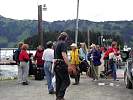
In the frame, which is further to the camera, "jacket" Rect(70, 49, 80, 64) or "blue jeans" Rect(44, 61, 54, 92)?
"jacket" Rect(70, 49, 80, 64)

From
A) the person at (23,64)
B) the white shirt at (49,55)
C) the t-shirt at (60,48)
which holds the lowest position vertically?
the person at (23,64)

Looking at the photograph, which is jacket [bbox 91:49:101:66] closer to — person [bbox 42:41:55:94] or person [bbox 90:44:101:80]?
person [bbox 90:44:101:80]

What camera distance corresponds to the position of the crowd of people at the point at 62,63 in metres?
12.8

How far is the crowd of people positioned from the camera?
505 inches

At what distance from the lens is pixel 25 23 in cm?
10388

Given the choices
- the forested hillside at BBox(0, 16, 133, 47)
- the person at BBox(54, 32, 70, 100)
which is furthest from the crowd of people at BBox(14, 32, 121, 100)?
the forested hillside at BBox(0, 16, 133, 47)

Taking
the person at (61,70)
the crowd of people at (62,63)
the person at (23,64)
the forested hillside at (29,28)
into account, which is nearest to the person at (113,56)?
the crowd of people at (62,63)

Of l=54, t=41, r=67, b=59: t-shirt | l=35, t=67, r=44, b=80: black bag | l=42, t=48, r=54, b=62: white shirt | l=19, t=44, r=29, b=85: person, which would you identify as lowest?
l=35, t=67, r=44, b=80: black bag

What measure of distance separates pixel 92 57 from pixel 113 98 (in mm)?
6412

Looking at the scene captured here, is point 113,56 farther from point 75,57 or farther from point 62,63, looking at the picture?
point 62,63

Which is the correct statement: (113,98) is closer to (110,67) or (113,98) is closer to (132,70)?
(132,70)

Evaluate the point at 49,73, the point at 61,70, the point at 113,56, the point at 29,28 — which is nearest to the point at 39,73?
the point at 113,56

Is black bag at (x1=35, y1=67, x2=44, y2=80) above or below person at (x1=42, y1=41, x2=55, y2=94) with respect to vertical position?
below

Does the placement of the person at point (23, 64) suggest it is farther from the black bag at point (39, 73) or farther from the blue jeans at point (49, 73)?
the blue jeans at point (49, 73)
